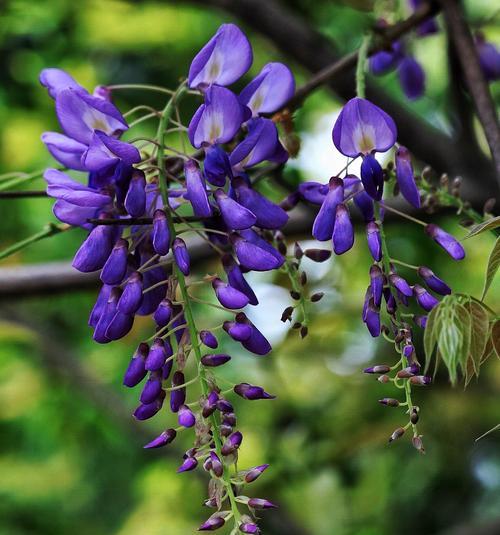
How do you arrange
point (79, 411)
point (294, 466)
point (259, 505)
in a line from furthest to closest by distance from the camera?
point (79, 411), point (294, 466), point (259, 505)

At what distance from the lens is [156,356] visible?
623 millimetres

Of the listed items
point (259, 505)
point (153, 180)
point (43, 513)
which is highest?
point (153, 180)

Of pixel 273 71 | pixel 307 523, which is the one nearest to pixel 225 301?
pixel 273 71

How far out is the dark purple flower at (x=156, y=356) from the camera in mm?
622

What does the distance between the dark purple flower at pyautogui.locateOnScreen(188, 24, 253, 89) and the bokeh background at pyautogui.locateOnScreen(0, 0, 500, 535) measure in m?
1.12

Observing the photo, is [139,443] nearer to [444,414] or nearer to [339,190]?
[444,414]

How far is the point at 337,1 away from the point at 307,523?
1.14 m

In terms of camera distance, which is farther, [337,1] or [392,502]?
[392,502]

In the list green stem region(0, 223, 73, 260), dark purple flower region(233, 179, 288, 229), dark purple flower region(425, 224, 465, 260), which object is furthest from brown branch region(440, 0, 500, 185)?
green stem region(0, 223, 73, 260)

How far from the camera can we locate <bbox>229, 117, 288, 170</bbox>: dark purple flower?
69cm

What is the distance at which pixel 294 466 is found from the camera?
1944 mm

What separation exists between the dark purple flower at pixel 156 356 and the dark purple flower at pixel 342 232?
14 cm

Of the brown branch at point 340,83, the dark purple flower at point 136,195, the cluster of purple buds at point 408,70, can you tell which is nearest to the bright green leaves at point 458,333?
the dark purple flower at point 136,195

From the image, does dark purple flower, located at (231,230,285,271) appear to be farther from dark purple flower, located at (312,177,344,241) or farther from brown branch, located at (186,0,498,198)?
brown branch, located at (186,0,498,198)
